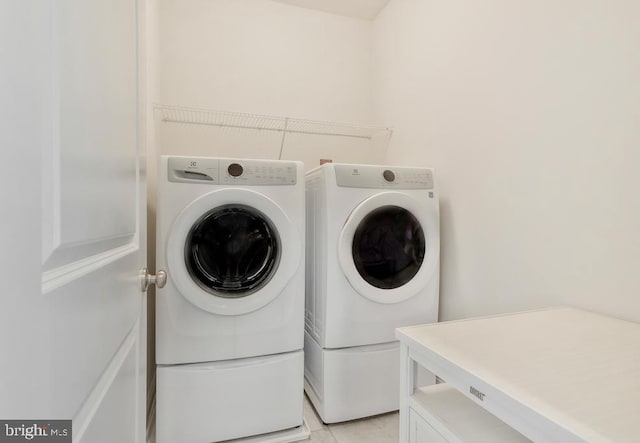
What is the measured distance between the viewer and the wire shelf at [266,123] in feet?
6.68

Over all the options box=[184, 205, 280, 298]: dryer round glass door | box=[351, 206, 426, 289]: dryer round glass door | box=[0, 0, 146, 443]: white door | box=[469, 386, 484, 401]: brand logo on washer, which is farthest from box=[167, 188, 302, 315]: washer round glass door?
box=[469, 386, 484, 401]: brand logo on washer

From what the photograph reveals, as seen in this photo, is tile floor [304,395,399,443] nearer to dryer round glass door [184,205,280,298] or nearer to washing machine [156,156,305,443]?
washing machine [156,156,305,443]

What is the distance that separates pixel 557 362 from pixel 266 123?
6.76ft

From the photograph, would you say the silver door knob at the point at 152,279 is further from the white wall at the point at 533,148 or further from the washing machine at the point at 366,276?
the white wall at the point at 533,148

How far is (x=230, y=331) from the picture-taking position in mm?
1306

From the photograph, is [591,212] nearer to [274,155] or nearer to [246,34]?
[274,155]

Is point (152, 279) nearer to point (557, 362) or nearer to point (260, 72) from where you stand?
point (557, 362)

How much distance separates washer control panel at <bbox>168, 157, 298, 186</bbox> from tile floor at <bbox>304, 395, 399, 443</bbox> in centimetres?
114

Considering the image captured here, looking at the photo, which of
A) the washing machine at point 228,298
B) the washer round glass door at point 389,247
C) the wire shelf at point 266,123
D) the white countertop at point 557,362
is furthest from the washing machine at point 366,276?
the wire shelf at point 266,123

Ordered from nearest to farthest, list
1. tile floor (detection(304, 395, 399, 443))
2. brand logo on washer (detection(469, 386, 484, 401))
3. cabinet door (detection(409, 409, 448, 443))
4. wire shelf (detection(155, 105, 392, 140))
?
brand logo on washer (detection(469, 386, 484, 401)) < cabinet door (detection(409, 409, 448, 443)) < tile floor (detection(304, 395, 399, 443)) < wire shelf (detection(155, 105, 392, 140))

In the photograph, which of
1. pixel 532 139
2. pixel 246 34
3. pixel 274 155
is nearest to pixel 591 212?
pixel 532 139

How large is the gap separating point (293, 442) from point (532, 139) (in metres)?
1.61

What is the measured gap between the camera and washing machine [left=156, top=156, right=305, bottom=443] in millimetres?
1244

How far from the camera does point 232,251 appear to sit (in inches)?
54.3
